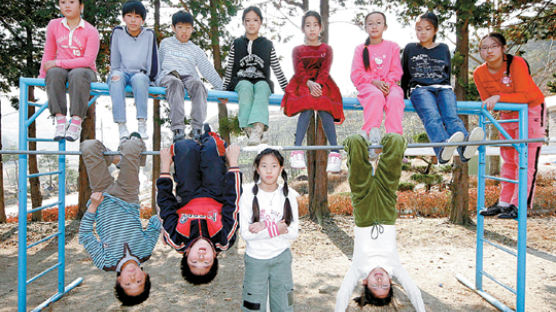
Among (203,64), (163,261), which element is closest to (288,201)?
(203,64)

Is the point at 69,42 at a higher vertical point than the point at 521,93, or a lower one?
higher

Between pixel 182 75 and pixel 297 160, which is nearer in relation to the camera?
pixel 297 160

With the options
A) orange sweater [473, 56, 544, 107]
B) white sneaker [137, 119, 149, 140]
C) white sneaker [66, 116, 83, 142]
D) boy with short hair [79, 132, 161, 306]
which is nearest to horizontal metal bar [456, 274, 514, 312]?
orange sweater [473, 56, 544, 107]

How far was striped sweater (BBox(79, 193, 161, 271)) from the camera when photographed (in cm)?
288

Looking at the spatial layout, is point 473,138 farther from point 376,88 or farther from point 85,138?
point 85,138

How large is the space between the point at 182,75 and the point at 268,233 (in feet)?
6.31

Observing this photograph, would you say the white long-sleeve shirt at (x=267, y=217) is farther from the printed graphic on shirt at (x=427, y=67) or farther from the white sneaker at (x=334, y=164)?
the printed graphic on shirt at (x=427, y=67)

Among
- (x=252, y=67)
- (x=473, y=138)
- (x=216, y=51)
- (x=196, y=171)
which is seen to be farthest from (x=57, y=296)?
(x=216, y=51)

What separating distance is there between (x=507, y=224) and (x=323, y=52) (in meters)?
6.60

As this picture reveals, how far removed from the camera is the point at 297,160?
3.03m

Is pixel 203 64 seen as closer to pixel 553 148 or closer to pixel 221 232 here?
pixel 221 232

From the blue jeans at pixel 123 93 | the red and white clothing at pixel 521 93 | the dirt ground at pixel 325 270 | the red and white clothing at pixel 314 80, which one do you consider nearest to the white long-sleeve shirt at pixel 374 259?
the red and white clothing at pixel 314 80

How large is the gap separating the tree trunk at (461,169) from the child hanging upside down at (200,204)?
5.88 meters

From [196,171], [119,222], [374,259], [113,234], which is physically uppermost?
[196,171]
